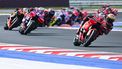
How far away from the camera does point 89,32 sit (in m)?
14.3

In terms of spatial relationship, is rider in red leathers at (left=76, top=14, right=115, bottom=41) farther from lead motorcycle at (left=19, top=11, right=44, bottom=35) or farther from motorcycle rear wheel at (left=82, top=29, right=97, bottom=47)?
lead motorcycle at (left=19, top=11, right=44, bottom=35)

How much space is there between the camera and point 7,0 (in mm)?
45812

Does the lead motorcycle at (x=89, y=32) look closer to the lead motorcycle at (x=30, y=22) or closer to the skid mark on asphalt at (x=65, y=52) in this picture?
the skid mark on asphalt at (x=65, y=52)

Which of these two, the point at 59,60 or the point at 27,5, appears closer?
the point at 59,60

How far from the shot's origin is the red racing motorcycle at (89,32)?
47.0 ft

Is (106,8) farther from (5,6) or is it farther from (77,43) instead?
(5,6)

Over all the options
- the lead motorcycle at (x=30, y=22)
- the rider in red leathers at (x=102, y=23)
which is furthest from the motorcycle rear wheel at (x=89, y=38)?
the lead motorcycle at (x=30, y=22)

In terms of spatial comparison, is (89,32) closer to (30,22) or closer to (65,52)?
(65,52)

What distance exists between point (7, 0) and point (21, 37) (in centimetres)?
2813

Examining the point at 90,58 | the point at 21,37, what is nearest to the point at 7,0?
the point at 21,37

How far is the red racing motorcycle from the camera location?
1434 centimetres

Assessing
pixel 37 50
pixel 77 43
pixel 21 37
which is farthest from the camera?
pixel 21 37

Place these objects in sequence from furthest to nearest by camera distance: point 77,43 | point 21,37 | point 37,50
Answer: point 21,37 < point 77,43 < point 37,50

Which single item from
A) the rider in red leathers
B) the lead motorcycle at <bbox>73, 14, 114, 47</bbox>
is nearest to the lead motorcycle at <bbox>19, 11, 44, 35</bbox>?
the rider in red leathers
